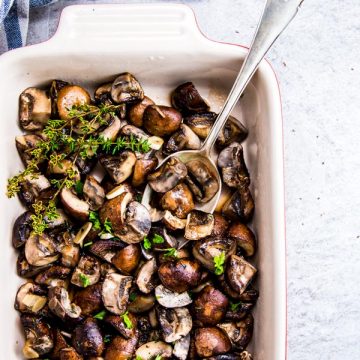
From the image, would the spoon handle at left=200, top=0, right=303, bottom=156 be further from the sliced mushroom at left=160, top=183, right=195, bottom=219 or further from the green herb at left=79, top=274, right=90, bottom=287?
the green herb at left=79, top=274, right=90, bottom=287

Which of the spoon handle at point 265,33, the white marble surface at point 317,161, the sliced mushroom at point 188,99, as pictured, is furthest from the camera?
the white marble surface at point 317,161

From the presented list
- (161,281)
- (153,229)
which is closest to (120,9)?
(153,229)

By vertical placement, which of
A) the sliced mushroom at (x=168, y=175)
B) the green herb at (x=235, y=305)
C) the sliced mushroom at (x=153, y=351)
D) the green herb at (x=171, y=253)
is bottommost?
the sliced mushroom at (x=153, y=351)

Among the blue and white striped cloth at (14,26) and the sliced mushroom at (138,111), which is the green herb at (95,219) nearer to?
the sliced mushroom at (138,111)

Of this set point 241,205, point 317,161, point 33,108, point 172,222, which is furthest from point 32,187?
point 317,161

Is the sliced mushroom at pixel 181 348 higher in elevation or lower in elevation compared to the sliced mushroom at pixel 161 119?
lower

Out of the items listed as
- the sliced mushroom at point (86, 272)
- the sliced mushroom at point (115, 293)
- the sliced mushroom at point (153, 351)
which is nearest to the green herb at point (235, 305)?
the sliced mushroom at point (153, 351)

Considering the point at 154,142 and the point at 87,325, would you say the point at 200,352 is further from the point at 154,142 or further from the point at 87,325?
the point at 154,142
